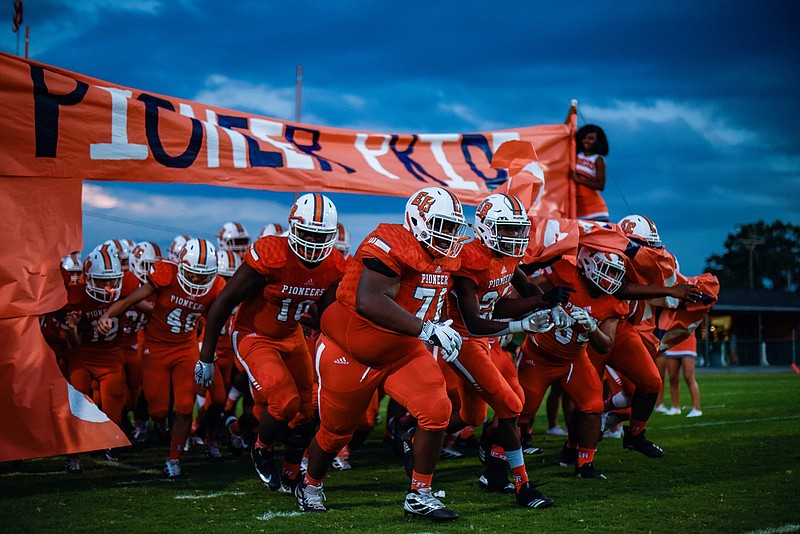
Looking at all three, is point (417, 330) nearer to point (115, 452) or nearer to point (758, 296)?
point (115, 452)

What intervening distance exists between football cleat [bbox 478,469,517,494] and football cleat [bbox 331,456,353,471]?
1670 millimetres

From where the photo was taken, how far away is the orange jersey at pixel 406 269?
5.08 metres

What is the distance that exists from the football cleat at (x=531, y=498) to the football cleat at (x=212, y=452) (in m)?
3.56

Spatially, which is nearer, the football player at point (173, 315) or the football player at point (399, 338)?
the football player at point (399, 338)

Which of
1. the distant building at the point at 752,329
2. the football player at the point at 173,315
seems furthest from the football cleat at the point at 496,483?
the distant building at the point at 752,329

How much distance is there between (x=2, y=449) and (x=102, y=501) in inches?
30.3

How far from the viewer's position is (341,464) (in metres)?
7.60

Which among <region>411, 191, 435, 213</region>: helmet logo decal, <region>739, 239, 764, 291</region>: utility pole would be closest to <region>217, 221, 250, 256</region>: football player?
→ <region>411, 191, 435, 213</region>: helmet logo decal

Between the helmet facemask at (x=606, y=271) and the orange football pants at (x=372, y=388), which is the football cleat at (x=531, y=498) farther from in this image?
the helmet facemask at (x=606, y=271)

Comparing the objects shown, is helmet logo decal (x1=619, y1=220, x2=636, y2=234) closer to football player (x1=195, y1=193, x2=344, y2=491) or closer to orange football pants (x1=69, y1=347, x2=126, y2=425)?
football player (x1=195, y1=193, x2=344, y2=491)

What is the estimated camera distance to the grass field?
5.02m

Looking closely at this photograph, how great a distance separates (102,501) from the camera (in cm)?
595

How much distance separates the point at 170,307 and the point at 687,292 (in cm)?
452

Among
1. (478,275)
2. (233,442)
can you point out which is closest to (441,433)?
(478,275)
